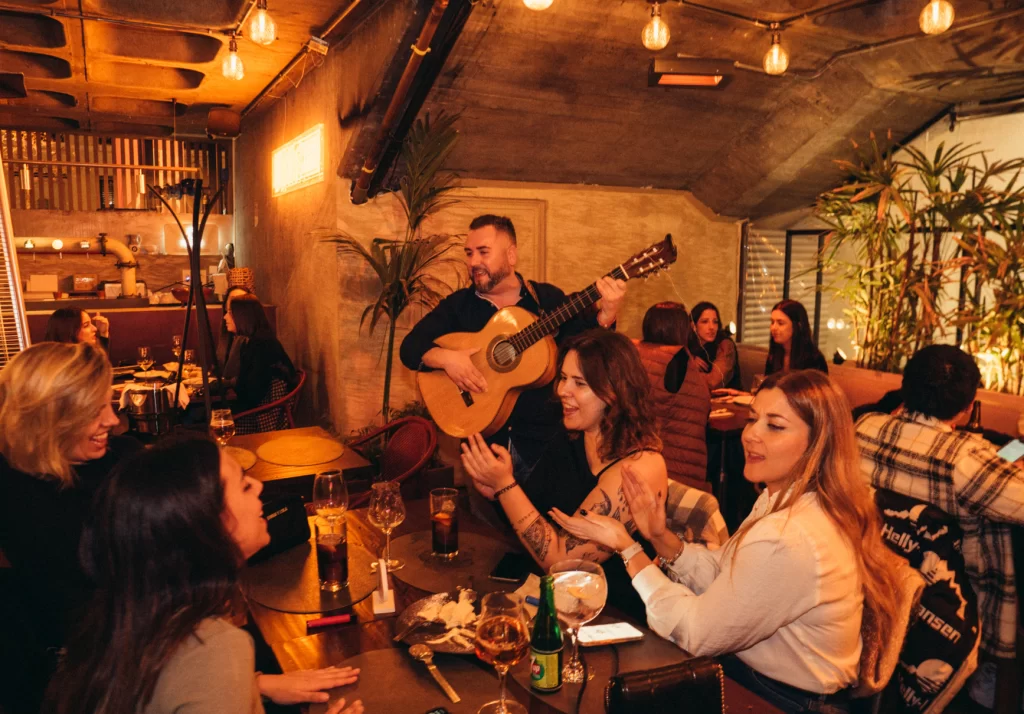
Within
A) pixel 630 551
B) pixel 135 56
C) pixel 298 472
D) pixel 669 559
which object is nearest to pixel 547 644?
pixel 630 551

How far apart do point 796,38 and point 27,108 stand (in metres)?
7.96

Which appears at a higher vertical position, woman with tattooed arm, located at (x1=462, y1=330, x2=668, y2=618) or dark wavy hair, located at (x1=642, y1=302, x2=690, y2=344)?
dark wavy hair, located at (x1=642, y1=302, x2=690, y2=344)

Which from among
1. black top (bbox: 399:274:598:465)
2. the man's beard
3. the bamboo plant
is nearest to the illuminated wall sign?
black top (bbox: 399:274:598:465)

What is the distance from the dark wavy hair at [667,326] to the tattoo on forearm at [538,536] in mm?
2292

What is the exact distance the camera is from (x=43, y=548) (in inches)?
82.7

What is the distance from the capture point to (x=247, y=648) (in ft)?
4.51

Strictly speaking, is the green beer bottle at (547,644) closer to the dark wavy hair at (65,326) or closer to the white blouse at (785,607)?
the white blouse at (785,607)

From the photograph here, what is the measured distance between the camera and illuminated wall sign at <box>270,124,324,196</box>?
6.25 meters

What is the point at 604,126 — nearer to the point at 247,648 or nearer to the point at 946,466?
the point at 946,466

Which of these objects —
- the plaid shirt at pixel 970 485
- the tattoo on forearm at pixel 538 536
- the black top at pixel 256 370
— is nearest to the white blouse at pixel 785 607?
the tattoo on forearm at pixel 538 536

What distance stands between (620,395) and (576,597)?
3.02ft

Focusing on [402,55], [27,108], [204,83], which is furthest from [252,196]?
[402,55]

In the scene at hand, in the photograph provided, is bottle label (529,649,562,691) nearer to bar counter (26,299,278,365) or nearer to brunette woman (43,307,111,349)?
brunette woman (43,307,111,349)

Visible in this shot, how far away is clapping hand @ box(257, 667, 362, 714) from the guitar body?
6.20 feet
